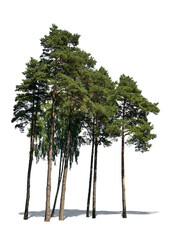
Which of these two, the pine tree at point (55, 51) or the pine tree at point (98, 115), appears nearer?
the pine tree at point (55, 51)

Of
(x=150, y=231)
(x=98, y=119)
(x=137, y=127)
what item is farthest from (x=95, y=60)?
(x=150, y=231)

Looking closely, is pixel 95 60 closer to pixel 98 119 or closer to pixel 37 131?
pixel 98 119

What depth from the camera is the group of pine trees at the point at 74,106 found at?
884 inches

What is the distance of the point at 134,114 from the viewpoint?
2658cm

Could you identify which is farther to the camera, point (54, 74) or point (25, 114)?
point (25, 114)

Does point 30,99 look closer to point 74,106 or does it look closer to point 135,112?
point 74,106

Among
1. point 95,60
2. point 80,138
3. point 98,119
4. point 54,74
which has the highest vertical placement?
point 95,60

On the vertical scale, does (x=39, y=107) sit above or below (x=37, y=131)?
above

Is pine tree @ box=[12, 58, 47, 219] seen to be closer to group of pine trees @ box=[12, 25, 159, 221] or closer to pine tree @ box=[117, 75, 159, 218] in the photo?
group of pine trees @ box=[12, 25, 159, 221]

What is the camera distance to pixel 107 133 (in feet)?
86.1

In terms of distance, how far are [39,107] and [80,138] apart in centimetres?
517

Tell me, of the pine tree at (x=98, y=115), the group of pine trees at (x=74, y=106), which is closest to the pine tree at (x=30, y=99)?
the group of pine trees at (x=74, y=106)

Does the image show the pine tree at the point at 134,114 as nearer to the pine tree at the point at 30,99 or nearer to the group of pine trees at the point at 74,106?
the group of pine trees at the point at 74,106

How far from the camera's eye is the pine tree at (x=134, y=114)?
25.2 m
